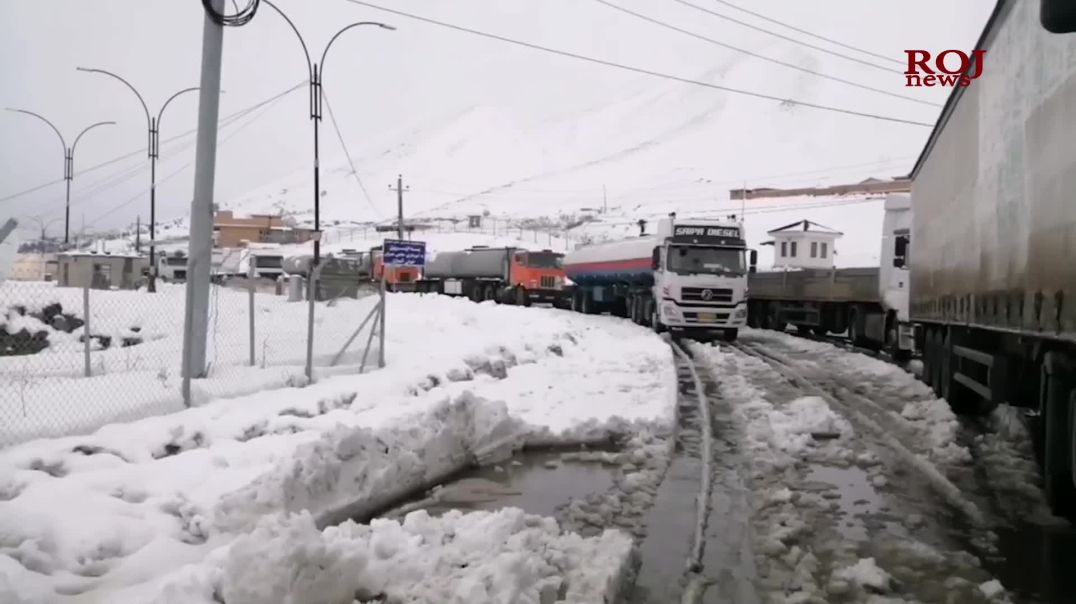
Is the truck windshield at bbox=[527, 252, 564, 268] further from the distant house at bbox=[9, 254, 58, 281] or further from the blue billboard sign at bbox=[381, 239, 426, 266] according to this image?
the blue billboard sign at bbox=[381, 239, 426, 266]

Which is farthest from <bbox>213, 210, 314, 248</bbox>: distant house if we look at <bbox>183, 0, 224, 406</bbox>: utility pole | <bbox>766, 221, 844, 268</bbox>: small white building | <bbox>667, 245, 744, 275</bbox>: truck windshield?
<bbox>183, 0, 224, 406</bbox>: utility pole

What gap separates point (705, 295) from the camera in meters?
25.5

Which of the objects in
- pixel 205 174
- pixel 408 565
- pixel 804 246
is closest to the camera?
pixel 408 565

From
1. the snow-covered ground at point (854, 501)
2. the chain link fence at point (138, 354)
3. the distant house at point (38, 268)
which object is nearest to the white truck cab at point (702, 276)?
the chain link fence at point (138, 354)

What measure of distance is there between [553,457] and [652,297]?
2038 cm

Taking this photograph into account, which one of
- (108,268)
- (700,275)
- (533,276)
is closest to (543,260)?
(533,276)

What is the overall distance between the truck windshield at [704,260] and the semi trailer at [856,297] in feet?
9.79

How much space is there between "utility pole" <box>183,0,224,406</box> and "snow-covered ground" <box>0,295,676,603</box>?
4.25 ft

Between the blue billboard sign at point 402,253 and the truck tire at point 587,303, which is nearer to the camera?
the blue billboard sign at point 402,253

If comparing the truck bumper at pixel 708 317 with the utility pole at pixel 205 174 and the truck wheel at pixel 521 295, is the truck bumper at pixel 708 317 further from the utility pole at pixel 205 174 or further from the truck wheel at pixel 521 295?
the truck wheel at pixel 521 295

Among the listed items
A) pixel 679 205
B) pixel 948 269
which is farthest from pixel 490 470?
pixel 679 205

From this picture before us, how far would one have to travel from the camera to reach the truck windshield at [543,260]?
46.8 meters

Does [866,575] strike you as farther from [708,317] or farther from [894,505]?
[708,317]

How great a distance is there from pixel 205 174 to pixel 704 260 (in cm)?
1702
